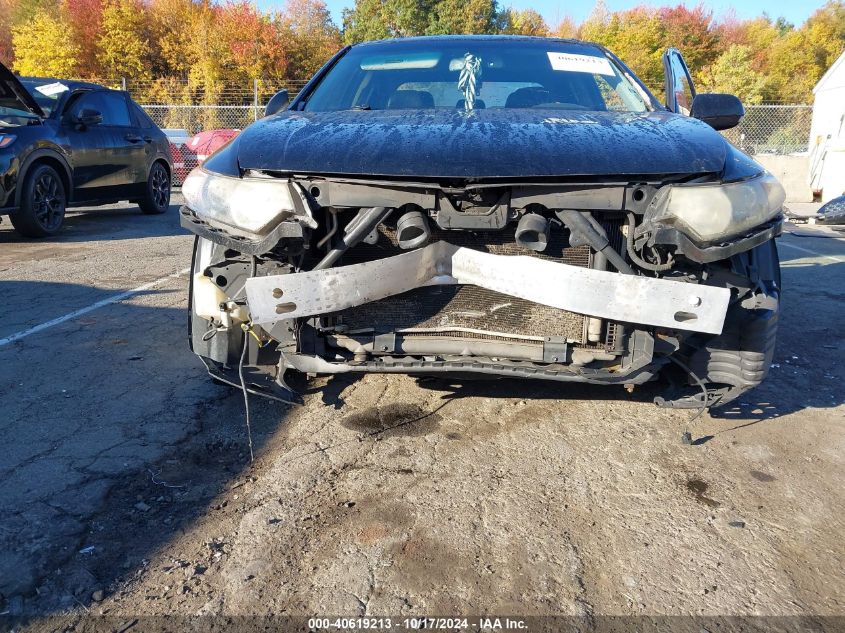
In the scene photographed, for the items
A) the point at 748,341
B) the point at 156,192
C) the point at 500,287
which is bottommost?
the point at 156,192

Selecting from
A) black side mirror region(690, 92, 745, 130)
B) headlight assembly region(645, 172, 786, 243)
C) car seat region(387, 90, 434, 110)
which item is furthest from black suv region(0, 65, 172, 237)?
headlight assembly region(645, 172, 786, 243)

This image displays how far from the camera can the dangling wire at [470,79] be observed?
11.0 ft

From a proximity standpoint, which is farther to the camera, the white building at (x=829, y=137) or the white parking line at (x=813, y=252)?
the white building at (x=829, y=137)

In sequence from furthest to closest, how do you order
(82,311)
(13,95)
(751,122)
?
(751,122), (13,95), (82,311)

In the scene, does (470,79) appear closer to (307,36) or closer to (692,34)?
(307,36)

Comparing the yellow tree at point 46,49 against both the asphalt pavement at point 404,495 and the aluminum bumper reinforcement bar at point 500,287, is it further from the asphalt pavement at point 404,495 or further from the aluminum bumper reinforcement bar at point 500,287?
the aluminum bumper reinforcement bar at point 500,287

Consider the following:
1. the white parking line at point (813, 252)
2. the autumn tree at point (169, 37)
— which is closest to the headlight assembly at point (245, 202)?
the white parking line at point (813, 252)

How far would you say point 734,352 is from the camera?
8.21ft

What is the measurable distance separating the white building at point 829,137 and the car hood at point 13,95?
46.1ft

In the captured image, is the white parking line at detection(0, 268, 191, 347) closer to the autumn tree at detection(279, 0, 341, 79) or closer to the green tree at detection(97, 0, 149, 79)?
the autumn tree at detection(279, 0, 341, 79)

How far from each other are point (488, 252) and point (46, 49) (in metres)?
40.0

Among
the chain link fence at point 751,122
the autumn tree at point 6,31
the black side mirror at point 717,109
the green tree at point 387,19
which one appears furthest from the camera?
the green tree at point 387,19

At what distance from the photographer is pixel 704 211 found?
214 centimetres

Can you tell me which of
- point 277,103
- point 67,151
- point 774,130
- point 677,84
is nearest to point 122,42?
point 67,151
